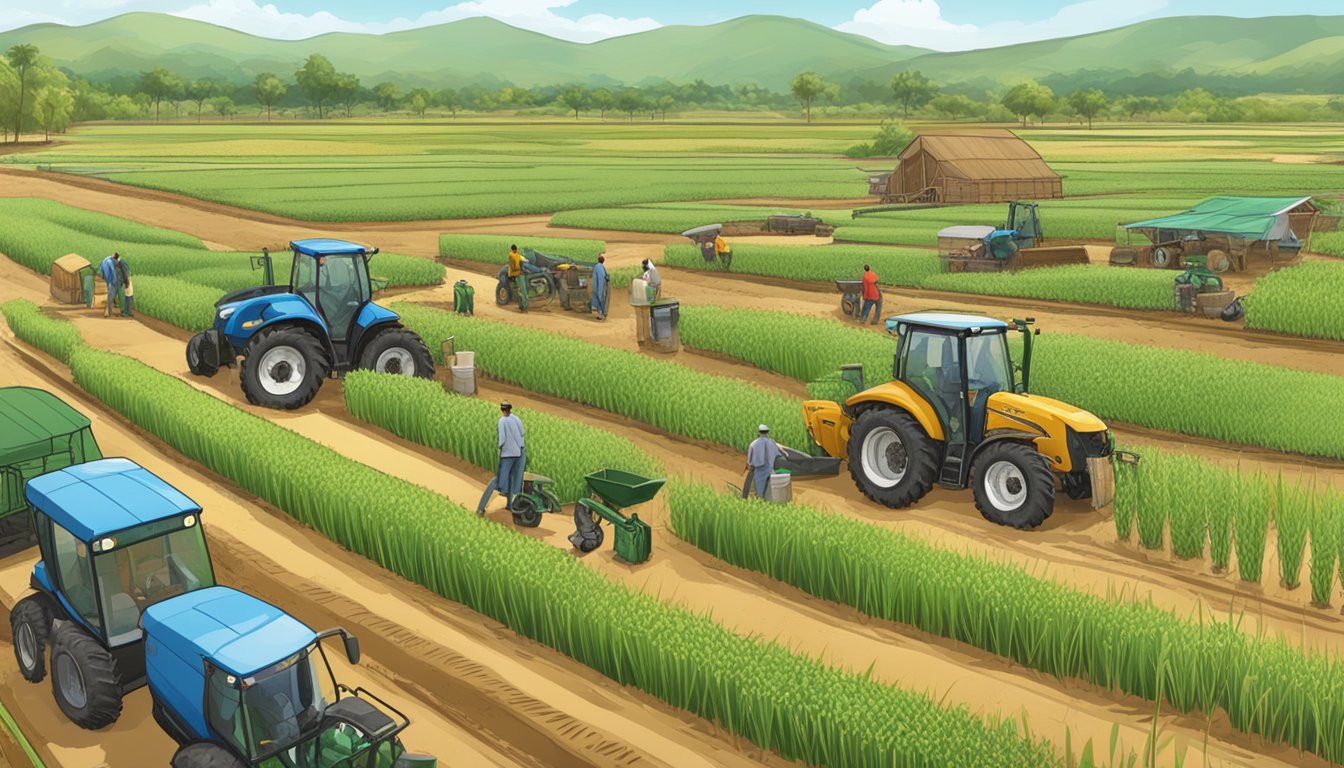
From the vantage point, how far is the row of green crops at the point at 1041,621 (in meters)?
8.38

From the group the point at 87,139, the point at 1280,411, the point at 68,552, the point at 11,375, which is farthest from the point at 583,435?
the point at 87,139

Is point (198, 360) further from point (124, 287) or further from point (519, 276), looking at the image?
point (519, 276)

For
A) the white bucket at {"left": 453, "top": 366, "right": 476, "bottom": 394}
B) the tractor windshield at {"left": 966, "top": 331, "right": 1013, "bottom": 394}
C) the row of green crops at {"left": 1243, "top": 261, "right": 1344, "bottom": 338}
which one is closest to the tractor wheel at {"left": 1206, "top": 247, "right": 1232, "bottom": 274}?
the row of green crops at {"left": 1243, "top": 261, "right": 1344, "bottom": 338}

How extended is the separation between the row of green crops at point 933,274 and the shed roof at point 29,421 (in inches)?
857

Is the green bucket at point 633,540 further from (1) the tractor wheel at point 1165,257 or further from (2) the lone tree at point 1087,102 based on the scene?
(2) the lone tree at point 1087,102

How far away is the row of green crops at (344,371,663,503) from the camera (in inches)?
569

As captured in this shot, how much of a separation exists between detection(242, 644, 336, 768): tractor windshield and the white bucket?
38.0 feet

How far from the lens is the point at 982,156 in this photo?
53.6 metres

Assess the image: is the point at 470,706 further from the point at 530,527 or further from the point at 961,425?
the point at 961,425

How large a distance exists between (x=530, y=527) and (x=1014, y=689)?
6.03m

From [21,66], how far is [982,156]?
96569 mm

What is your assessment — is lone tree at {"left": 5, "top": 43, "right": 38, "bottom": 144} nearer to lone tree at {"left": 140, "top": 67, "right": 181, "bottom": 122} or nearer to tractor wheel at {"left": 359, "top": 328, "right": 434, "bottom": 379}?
lone tree at {"left": 140, "top": 67, "right": 181, "bottom": 122}

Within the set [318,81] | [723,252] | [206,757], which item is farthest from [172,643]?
[318,81]

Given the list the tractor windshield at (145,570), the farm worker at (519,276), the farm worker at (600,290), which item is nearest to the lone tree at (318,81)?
the farm worker at (519,276)
